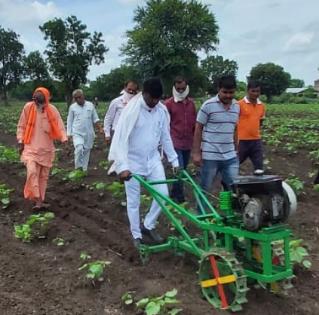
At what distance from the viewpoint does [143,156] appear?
561cm

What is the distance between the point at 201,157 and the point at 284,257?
217 cm

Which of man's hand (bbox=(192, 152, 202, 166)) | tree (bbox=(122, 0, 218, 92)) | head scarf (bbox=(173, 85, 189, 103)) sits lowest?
man's hand (bbox=(192, 152, 202, 166))

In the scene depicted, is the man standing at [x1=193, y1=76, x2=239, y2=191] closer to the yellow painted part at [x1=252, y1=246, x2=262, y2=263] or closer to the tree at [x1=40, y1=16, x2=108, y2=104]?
the yellow painted part at [x1=252, y1=246, x2=262, y2=263]

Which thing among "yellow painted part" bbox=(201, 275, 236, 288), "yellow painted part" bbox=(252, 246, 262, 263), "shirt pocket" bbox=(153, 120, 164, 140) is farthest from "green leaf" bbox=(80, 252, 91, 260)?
"yellow painted part" bbox=(252, 246, 262, 263)

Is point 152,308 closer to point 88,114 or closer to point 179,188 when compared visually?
point 179,188

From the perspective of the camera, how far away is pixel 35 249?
6062mm

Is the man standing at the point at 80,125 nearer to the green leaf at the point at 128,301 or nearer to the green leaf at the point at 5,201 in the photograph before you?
the green leaf at the point at 5,201

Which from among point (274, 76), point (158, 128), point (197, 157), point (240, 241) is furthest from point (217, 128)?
point (274, 76)

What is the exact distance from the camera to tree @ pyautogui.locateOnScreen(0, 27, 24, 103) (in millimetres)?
70812

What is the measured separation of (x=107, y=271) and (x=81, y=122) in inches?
200

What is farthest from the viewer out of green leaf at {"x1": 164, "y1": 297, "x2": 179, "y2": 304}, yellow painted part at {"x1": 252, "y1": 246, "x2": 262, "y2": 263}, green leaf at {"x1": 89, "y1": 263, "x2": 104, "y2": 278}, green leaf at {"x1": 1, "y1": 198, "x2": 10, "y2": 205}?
green leaf at {"x1": 1, "y1": 198, "x2": 10, "y2": 205}

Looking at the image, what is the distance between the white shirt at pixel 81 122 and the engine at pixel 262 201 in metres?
5.84

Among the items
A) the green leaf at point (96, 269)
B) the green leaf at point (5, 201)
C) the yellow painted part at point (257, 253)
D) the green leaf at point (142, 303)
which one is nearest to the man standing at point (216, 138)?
the yellow painted part at point (257, 253)

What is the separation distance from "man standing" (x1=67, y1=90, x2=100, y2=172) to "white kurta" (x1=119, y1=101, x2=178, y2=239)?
434 cm
